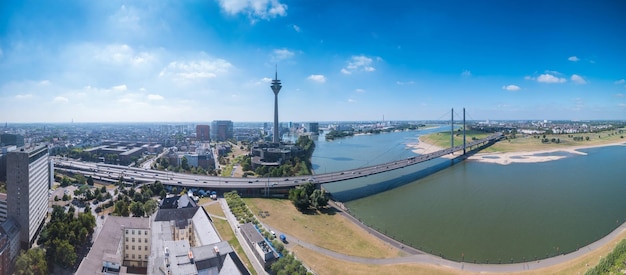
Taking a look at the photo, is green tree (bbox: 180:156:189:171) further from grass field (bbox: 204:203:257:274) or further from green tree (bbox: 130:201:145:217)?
green tree (bbox: 130:201:145:217)

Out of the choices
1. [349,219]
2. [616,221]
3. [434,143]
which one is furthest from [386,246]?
[434,143]

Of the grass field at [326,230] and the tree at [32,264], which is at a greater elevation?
the tree at [32,264]

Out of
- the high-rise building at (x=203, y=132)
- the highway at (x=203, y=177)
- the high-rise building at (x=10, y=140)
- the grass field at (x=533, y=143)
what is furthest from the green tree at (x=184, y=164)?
the grass field at (x=533, y=143)

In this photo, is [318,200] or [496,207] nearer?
[318,200]

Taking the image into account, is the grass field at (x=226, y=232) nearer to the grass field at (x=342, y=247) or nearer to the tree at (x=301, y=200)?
the grass field at (x=342, y=247)

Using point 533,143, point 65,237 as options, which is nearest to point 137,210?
point 65,237

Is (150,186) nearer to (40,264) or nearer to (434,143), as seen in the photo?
(40,264)

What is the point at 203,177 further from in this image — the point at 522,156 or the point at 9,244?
the point at 522,156
